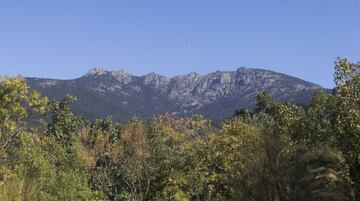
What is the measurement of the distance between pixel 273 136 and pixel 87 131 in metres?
49.3

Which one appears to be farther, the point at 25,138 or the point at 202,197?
the point at 202,197

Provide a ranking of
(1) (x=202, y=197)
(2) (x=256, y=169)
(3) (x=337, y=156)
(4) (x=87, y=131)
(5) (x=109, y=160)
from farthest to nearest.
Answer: (4) (x=87, y=131), (5) (x=109, y=160), (1) (x=202, y=197), (2) (x=256, y=169), (3) (x=337, y=156)

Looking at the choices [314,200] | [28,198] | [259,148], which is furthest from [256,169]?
[28,198]

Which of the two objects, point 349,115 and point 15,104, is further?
point 15,104

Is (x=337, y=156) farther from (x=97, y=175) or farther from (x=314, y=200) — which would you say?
(x=97, y=175)

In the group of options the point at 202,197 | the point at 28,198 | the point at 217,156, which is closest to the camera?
the point at 28,198

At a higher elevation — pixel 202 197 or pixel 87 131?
pixel 87 131

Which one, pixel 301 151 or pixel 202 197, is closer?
pixel 301 151

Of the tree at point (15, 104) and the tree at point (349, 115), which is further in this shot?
the tree at point (15, 104)

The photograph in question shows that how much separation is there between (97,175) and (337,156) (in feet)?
128

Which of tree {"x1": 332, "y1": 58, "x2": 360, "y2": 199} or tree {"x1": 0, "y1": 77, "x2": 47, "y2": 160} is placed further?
tree {"x1": 0, "y1": 77, "x2": 47, "y2": 160}

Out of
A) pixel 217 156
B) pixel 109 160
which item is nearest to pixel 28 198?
pixel 217 156

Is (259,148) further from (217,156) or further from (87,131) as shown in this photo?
(87,131)

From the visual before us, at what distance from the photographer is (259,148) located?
28.8 m
